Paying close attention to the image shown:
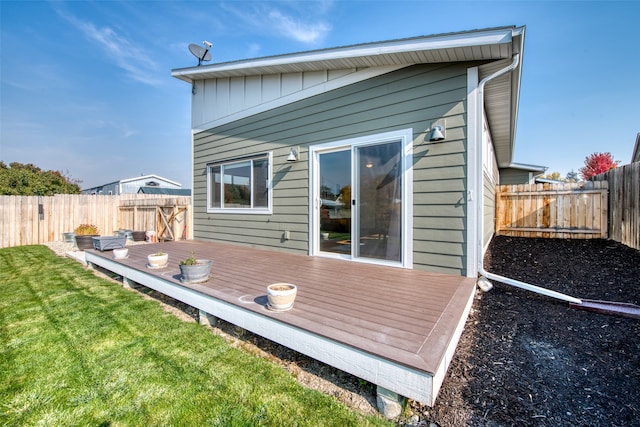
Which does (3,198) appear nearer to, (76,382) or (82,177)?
(76,382)

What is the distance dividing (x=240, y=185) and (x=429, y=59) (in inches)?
173

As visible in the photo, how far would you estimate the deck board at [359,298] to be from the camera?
1762mm

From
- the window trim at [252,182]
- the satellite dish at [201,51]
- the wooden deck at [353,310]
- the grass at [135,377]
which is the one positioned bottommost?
the grass at [135,377]

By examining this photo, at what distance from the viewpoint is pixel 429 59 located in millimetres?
3512

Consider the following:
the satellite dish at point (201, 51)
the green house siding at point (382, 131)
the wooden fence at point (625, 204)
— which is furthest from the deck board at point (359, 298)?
the satellite dish at point (201, 51)

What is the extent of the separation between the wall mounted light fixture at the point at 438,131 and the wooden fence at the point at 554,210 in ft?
14.4

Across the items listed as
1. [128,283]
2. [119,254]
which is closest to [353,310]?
[128,283]

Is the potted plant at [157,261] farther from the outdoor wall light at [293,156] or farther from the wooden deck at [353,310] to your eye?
the outdoor wall light at [293,156]

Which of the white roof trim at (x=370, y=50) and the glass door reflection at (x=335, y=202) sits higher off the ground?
the white roof trim at (x=370, y=50)

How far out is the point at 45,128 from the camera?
1559cm

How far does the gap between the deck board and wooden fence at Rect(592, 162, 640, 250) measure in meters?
3.76

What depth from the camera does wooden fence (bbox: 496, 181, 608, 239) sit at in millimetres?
5664

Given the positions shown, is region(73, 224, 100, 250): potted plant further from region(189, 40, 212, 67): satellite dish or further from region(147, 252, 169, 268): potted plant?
region(189, 40, 212, 67): satellite dish

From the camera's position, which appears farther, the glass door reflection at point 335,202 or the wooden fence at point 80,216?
the wooden fence at point 80,216
